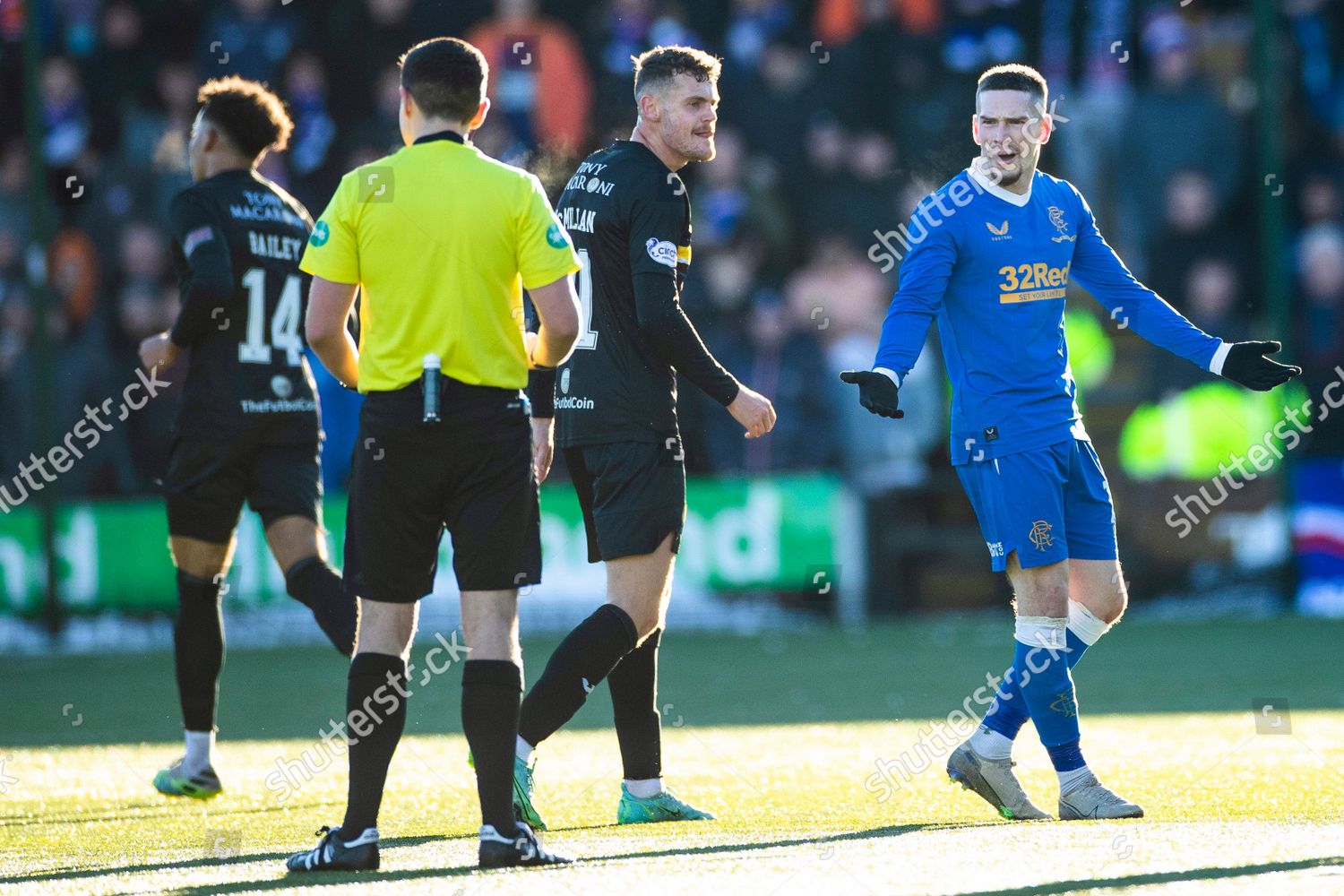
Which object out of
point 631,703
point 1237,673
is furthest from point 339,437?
point 631,703

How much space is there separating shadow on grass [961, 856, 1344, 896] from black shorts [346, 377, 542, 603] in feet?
4.30

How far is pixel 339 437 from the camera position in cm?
1272

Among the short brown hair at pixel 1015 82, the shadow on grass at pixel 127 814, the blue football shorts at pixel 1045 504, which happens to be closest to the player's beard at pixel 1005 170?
the short brown hair at pixel 1015 82

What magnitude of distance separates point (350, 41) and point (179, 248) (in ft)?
28.3

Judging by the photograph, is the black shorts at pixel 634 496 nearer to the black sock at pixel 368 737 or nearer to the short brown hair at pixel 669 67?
the short brown hair at pixel 669 67

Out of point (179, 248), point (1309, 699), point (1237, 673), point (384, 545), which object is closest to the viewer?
point (384, 545)

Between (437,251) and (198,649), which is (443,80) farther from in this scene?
(198,649)

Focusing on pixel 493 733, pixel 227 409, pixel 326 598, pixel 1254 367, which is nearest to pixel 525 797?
pixel 493 733

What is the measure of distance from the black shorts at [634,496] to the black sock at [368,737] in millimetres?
1135

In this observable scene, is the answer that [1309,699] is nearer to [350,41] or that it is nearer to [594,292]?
[594,292]

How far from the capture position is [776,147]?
13578mm

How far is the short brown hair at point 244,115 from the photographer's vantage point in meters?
6.18

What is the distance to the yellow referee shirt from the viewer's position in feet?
13.8

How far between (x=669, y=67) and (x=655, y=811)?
205 cm
